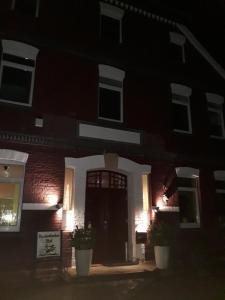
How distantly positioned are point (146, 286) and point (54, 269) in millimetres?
2468

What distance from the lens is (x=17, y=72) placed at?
8680 millimetres

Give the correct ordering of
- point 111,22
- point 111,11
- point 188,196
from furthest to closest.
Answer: point 111,22 → point 111,11 → point 188,196

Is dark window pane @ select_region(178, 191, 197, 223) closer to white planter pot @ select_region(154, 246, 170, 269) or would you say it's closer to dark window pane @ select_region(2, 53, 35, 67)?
white planter pot @ select_region(154, 246, 170, 269)

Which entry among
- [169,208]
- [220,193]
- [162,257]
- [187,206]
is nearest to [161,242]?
[162,257]

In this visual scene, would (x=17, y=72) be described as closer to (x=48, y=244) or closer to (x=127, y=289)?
(x=48, y=244)

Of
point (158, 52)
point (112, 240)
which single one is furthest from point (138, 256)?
point (158, 52)

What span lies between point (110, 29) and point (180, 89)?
3615 millimetres

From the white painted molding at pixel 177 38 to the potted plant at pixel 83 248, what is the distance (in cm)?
882

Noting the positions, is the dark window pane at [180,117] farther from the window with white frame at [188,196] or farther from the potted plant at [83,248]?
the potted plant at [83,248]

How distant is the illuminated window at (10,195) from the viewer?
7.55m

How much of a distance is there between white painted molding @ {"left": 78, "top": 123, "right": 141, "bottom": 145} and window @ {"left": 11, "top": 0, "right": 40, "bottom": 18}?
425cm

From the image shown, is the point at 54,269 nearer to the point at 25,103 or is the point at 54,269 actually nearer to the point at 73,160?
the point at 73,160

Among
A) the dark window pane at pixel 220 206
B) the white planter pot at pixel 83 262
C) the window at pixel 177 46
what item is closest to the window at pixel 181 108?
the window at pixel 177 46

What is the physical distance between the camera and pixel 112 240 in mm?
8805
